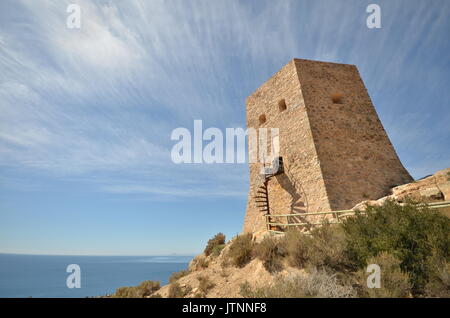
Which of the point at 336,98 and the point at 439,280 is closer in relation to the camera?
the point at 439,280

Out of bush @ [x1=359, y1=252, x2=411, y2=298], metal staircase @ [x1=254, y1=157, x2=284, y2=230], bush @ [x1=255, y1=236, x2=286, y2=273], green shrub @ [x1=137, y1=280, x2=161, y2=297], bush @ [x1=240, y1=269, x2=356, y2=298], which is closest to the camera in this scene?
bush @ [x1=359, y1=252, x2=411, y2=298]

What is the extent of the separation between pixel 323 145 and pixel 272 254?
5666mm

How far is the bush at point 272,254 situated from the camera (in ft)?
14.2

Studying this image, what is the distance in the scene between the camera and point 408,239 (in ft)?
10.6

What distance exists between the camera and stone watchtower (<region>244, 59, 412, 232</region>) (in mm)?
8180

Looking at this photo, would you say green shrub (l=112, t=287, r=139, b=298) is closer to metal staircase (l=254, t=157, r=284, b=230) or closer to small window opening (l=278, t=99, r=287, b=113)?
metal staircase (l=254, t=157, r=284, b=230)

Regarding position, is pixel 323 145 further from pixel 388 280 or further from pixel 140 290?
pixel 140 290

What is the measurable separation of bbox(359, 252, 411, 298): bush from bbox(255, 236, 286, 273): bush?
64.0 inches

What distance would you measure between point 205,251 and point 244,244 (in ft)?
22.9

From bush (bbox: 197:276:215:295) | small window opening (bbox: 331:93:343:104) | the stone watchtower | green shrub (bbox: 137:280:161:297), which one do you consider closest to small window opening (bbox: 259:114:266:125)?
the stone watchtower

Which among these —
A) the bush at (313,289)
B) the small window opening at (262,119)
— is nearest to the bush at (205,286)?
the bush at (313,289)

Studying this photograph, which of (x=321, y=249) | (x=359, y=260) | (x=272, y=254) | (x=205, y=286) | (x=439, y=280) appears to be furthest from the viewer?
(x=205, y=286)

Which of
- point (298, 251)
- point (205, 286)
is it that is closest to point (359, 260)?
point (298, 251)
